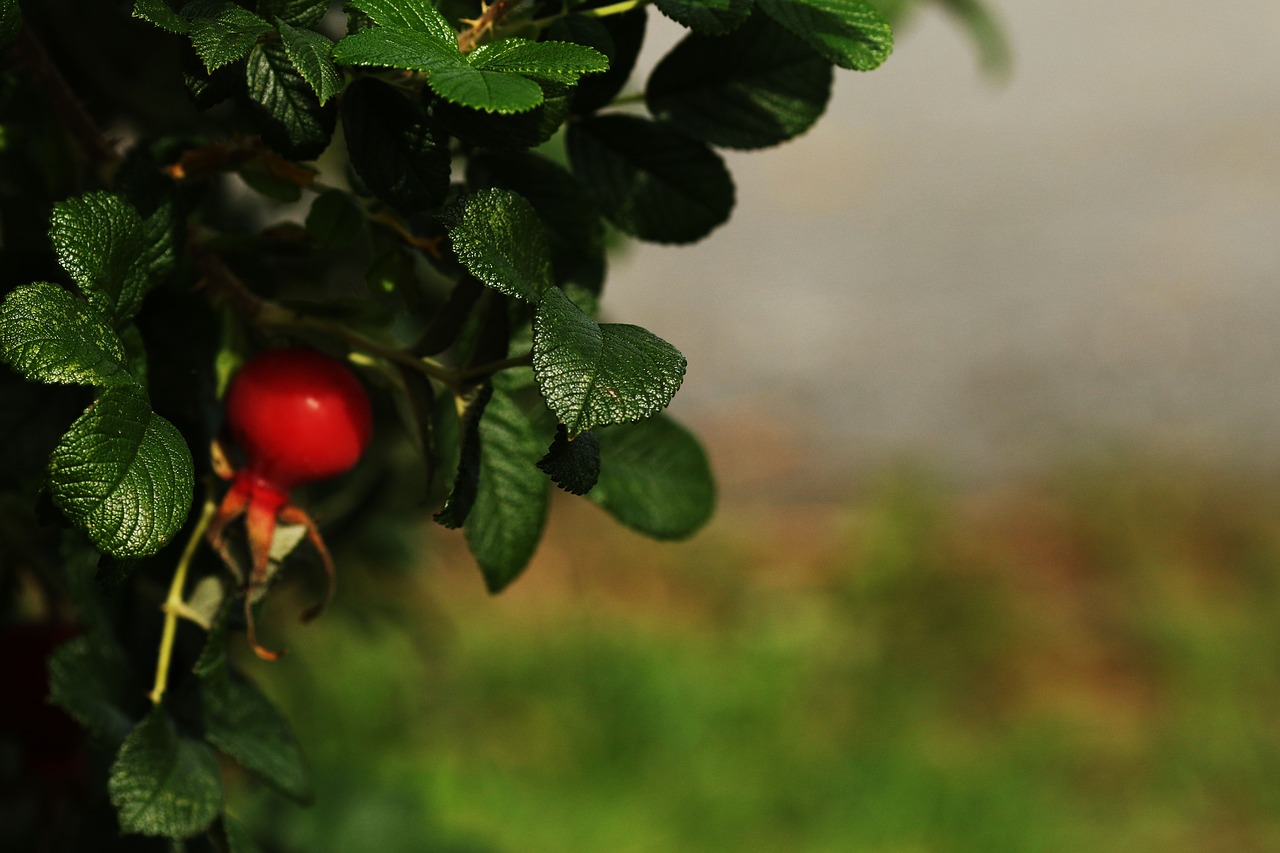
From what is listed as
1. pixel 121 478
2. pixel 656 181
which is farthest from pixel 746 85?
pixel 121 478

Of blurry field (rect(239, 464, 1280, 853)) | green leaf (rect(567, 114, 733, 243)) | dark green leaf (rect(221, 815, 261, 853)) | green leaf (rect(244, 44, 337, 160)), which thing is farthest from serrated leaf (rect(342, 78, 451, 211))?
blurry field (rect(239, 464, 1280, 853))

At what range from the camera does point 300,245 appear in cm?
45

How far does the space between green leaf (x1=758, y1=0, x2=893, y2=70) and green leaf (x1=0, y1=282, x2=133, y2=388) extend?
199mm

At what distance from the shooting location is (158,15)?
32 centimetres

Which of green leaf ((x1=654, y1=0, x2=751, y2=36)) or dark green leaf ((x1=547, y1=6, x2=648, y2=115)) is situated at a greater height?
green leaf ((x1=654, y1=0, x2=751, y2=36))

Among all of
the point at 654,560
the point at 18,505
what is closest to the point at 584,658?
the point at 654,560

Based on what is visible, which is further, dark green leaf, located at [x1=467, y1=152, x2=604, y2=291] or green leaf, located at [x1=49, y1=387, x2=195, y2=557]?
dark green leaf, located at [x1=467, y1=152, x2=604, y2=291]

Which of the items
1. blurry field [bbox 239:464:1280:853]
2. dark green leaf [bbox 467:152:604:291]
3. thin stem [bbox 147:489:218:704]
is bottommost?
blurry field [bbox 239:464:1280:853]

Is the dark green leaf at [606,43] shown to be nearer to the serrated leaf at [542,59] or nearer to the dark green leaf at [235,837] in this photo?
the serrated leaf at [542,59]

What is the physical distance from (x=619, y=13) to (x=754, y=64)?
0.06 m

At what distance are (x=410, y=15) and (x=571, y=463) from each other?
0.38 feet

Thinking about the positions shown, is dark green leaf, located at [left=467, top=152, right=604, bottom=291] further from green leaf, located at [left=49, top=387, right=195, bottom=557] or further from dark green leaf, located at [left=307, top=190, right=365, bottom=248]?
green leaf, located at [left=49, top=387, right=195, bottom=557]

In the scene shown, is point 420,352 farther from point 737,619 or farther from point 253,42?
point 737,619

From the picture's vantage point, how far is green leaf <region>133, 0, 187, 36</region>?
32 cm
